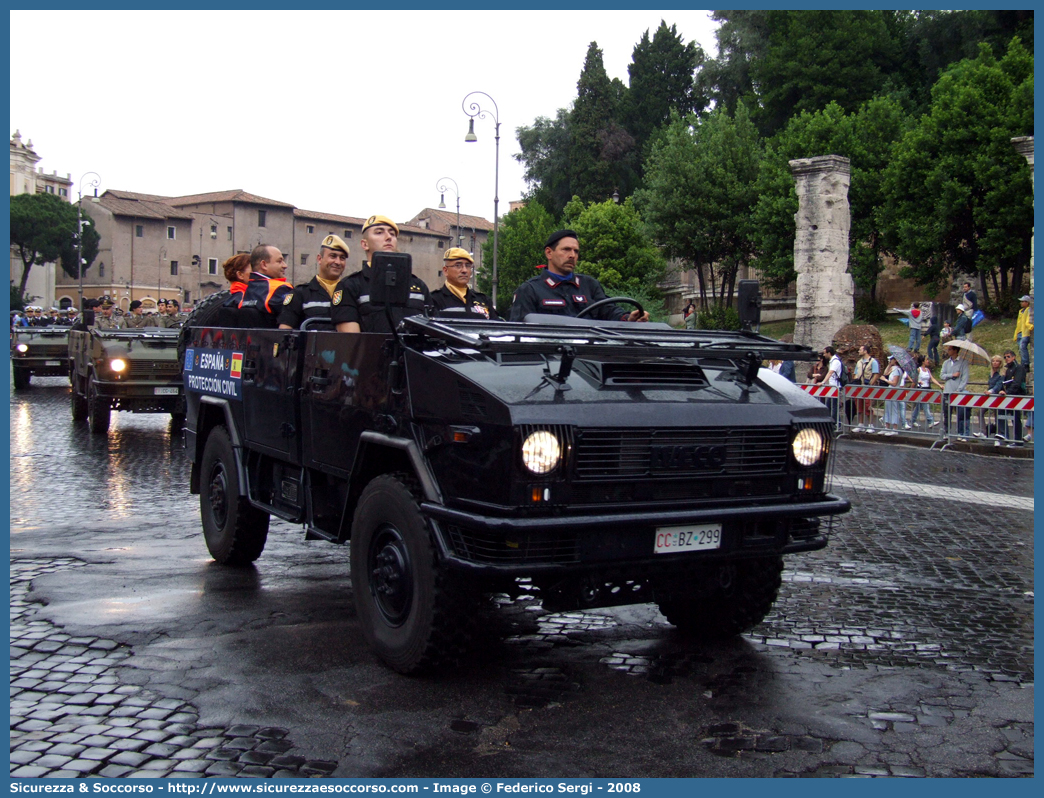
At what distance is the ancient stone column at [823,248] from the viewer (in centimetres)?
3309

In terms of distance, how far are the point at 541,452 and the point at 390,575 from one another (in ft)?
3.34

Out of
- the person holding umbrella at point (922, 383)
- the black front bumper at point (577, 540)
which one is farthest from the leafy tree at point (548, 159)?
the black front bumper at point (577, 540)

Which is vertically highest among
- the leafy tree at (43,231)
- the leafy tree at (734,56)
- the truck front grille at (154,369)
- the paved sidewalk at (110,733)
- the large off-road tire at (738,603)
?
the leafy tree at (734,56)

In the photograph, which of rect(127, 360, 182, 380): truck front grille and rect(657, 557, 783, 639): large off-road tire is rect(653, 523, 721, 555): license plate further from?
rect(127, 360, 182, 380): truck front grille

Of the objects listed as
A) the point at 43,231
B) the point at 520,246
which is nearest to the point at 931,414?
the point at 520,246

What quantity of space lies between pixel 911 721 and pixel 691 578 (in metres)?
1.10

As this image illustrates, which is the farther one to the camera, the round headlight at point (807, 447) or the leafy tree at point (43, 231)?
the leafy tree at point (43, 231)

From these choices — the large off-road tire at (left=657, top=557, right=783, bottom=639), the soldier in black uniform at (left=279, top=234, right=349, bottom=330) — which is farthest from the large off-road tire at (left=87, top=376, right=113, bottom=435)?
the large off-road tire at (left=657, top=557, right=783, bottom=639)

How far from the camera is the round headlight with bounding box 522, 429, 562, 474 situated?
13.5ft

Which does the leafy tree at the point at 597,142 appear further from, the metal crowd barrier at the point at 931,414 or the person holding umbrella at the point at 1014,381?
the person holding umbrella at the point at 1014,381

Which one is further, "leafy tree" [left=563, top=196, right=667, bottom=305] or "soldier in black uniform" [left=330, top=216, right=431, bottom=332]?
"leafy tree" [left=563, top=196, right=667, bottom=305]

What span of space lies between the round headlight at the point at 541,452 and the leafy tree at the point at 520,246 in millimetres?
64574

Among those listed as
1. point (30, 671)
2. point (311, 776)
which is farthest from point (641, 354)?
point (30, 671)

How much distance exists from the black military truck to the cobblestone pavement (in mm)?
363
